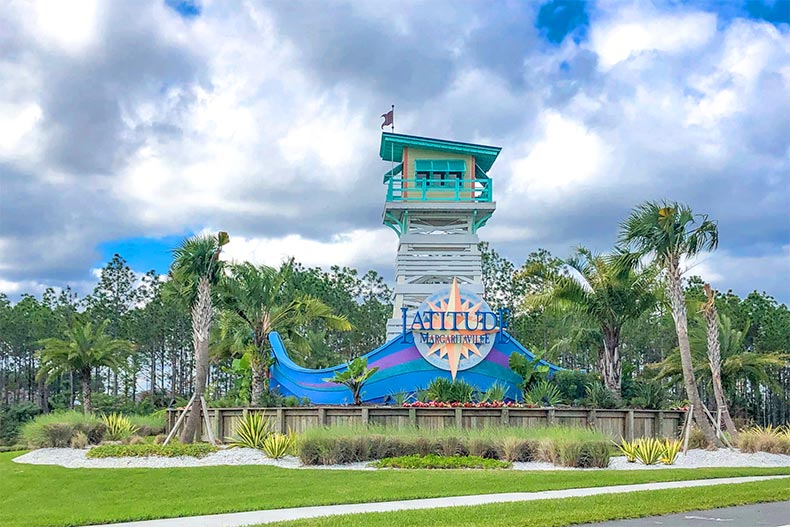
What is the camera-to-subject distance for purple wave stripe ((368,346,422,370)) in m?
28.4

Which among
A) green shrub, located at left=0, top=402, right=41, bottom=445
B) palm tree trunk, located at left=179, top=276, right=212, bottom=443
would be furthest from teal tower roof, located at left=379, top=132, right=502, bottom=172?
green shrub, located at left=0, top=402, right=41, bottom=445

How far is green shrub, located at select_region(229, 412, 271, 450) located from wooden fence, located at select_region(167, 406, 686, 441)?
0.61 m

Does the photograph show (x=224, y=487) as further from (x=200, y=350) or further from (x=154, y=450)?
(x=200, y=350)

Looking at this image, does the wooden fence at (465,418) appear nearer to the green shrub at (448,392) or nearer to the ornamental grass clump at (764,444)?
the ornamental grass clump at (764,444)

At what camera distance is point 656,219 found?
2412cm

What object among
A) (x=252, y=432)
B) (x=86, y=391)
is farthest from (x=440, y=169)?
(x=86, y=391)

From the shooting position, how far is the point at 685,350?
2377 cm

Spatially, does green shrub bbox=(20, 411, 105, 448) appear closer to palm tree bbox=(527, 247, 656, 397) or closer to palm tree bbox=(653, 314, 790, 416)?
palm tree bbox=(527, 247, 656, 397)

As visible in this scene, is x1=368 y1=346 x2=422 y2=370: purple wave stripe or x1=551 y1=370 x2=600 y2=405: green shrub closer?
x1=551 y1=370 x2=600 y2=405: green shrub

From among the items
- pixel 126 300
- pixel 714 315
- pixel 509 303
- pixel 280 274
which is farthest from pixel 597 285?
pixel 126 300

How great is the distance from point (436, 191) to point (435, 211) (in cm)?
95

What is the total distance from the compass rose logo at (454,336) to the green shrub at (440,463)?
9420 millimetres

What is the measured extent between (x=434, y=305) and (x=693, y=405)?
9299mm

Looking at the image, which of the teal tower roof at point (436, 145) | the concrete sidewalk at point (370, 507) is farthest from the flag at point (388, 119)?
the concrete sidewalk at point (370, 507)
